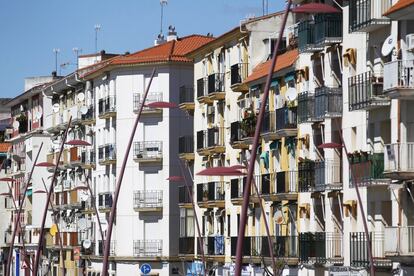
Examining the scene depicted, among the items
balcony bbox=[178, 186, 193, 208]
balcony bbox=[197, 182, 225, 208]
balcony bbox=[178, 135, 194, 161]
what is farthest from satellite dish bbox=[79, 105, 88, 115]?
balcony bbox=[197, 182, 225, 208]

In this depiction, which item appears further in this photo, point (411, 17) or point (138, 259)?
point (138, 259)

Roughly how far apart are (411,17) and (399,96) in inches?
109

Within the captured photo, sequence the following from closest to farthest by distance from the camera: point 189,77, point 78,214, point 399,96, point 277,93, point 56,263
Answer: point 399,96 → point 277,93 → point 189,77 → point 78,214 → point 56,263

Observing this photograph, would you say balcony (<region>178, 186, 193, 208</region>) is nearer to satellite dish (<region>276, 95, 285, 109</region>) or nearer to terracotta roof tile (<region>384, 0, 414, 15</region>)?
satellite dish (<region>276, 95, 285, 109</region>)

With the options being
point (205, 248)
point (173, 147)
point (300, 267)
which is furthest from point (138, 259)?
point (300, 267)

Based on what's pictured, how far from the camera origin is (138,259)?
11306 cm

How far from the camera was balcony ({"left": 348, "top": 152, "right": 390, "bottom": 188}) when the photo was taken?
199 feet

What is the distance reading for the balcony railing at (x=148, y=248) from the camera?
4400 inches

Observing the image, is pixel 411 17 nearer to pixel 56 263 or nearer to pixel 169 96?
pixel 169 96

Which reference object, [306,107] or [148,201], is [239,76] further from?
[148,201]

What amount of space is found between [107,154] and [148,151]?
22.6 feet

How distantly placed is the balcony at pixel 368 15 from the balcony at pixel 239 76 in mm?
26675

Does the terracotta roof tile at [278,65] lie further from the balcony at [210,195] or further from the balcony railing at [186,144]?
the balcony railing at [186,144]

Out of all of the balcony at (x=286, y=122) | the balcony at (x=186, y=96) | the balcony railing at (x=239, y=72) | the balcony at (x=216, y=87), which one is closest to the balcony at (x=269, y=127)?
the balcony at (x=286, y=122)
